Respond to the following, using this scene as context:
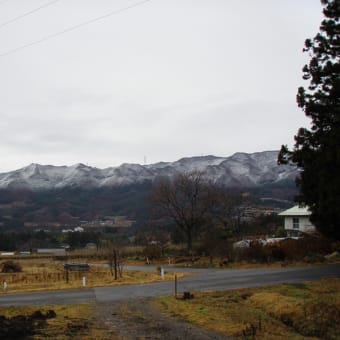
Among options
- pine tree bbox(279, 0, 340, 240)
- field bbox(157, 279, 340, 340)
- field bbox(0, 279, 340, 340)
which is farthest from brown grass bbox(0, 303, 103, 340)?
pine tree bbox(279, 0, 340, 240)

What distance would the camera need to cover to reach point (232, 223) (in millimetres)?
78375

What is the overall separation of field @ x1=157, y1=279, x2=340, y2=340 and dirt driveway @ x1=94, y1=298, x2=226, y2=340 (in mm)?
568

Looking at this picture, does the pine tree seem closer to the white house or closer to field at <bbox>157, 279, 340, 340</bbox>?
field at <bbox>157, 279, 340, 340</bbox>

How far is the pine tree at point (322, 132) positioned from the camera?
23.7 meters

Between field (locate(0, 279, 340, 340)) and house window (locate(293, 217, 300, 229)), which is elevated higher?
house window (locate(293, 217, 300, 229))

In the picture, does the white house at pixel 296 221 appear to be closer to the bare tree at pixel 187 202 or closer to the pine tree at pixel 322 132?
the bare tree at pixel 187 202

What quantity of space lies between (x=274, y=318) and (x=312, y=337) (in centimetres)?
323

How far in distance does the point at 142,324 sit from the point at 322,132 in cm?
1435

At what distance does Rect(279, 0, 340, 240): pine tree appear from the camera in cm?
2367

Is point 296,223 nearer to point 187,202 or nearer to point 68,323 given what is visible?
point 187,202

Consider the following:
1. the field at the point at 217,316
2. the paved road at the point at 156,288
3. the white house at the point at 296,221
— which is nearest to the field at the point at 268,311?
the field at the point at 217,316

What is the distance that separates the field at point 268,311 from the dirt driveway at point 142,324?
0.57 m

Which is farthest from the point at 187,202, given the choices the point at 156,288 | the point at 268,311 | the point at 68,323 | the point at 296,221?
the point at 68,323

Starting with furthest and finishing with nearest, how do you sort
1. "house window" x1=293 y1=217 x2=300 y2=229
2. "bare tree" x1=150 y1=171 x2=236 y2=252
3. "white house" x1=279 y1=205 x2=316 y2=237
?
"bare tree" x1=150 y1=171 x2=236 y2=252
"house window" x1=293 y1=217 x2=300 y2=229
"white house" x1=279 y1=205 x2=316 y2=237
